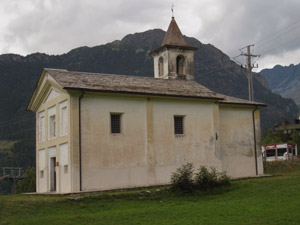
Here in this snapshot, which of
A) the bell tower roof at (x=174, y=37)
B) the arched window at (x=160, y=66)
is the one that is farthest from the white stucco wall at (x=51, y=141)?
the bell tower roof at (x=174, y=37)

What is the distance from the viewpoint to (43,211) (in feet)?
62.7

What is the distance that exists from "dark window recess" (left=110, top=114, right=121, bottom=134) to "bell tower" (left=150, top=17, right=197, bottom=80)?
10047 mm

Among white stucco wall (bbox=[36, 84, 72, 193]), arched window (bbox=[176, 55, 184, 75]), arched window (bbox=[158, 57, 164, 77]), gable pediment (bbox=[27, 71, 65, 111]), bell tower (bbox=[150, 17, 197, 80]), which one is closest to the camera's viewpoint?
white stucco wall (bbox=[36, 84, 72, 193])

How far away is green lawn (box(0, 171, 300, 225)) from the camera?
15.0m

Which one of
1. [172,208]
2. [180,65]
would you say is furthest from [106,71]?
[172,208]

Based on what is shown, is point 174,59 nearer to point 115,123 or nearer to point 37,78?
point 115,123

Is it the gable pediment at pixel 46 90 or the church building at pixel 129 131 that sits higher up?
the gable pediment at pixel 46 90

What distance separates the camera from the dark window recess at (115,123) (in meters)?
27.6

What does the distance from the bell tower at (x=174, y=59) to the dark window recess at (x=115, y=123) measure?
10.0 m

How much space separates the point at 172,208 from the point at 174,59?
20964 millimetres

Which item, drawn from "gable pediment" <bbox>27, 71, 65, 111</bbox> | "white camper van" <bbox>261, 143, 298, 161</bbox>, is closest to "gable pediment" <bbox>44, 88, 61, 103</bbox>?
"gable pediment" <bbox>27, 71, 65, 111</bbox>

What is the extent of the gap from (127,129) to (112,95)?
7.55 feet

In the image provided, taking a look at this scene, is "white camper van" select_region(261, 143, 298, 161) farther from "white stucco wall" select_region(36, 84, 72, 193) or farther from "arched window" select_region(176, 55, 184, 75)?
"white stucco wall" select_region(36, 84, 72, 193)

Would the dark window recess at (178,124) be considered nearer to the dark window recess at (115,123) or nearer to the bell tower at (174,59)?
the dark window recess at (115,123)
